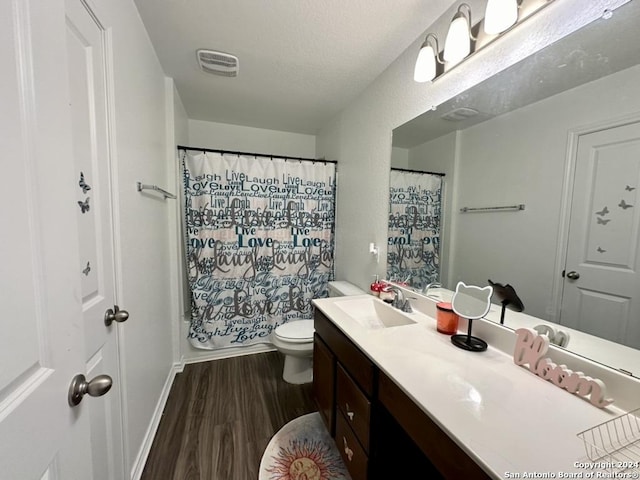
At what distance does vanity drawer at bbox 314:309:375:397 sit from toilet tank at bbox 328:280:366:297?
593 mm

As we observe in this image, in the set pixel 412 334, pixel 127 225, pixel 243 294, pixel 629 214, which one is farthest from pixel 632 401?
pixel 243 294

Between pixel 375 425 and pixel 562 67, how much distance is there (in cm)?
146

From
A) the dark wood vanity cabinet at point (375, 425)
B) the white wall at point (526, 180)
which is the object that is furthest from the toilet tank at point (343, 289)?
the white wall at point (526, 180)

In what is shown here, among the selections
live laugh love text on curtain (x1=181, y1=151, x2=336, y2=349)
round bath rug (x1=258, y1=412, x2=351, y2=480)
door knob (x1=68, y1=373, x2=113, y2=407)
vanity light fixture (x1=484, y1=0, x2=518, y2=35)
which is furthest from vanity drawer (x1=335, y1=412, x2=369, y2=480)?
vanity light fixture (x1=484, y1=0, x2=518, y2=35)

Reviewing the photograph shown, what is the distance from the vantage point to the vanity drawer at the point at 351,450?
1066 mm

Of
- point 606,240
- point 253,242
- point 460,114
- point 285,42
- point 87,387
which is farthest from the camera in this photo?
point 253,242

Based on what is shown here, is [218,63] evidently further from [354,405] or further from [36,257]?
[354,405]

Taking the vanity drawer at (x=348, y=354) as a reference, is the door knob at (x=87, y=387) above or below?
above

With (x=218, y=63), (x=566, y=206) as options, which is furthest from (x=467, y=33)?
(x=218, y=63)

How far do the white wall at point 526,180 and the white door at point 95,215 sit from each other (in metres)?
1.57

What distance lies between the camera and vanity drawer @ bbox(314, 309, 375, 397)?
1.04 m

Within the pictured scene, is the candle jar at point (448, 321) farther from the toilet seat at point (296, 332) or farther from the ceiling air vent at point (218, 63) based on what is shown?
the ceiling air vent at point (218, 63)

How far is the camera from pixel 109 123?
41.2 inches

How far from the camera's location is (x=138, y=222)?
1.35 meters
